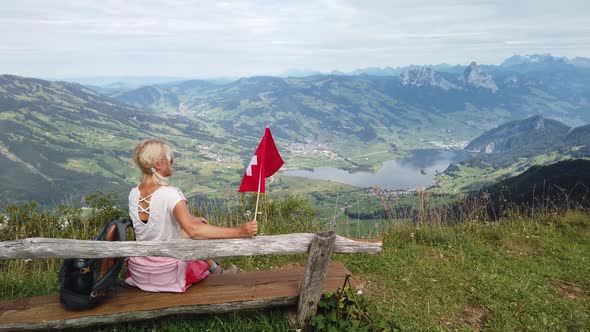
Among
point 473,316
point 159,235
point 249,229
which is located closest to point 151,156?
point 159,235

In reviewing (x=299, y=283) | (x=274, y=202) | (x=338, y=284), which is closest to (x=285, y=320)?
(x=299, y=283)

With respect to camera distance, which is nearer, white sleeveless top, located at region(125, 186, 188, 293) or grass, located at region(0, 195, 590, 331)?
white sleeveless top, located at region(125, 186, 188, 293)

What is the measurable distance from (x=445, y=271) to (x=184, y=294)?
15.4 ft

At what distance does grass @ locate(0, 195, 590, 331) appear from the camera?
5172 millimetres

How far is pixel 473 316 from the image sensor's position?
5.44m

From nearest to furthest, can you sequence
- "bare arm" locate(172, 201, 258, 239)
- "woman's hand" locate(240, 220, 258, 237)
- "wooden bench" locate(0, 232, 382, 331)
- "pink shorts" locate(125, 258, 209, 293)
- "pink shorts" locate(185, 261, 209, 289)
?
"wooden bench" locate(0, 232, 382, 331) → "woman's hand" locate(240, 220, 258, 237) → "bare arm" locate(172, 201, 258, 239) → "pink shorts" locate(125, 258, 209, 293) → "pink shorts" locate(185, 261, 209, 289)

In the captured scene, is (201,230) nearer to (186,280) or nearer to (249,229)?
(249,229)

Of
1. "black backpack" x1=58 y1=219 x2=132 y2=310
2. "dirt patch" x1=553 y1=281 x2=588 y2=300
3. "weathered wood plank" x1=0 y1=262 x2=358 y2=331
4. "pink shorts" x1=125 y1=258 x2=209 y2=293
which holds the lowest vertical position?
→ "dirt patch" x1=553 y1=281 x2=588 y2=300

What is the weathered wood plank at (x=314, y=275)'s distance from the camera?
4051 mm

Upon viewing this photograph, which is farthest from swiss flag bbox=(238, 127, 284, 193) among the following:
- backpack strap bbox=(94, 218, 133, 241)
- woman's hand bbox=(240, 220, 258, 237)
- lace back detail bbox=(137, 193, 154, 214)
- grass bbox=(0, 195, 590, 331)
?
grass bbox=(0, 195, 590, 331)

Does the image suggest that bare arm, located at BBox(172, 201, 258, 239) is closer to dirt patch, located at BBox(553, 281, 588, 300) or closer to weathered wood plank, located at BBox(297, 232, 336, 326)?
weathered wood plank, located at BBox(297, 232, 336, 326)

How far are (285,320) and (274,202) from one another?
22.1 feet

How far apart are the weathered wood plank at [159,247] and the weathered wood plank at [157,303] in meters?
0.62

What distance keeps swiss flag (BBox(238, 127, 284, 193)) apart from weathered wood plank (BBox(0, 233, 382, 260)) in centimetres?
62
